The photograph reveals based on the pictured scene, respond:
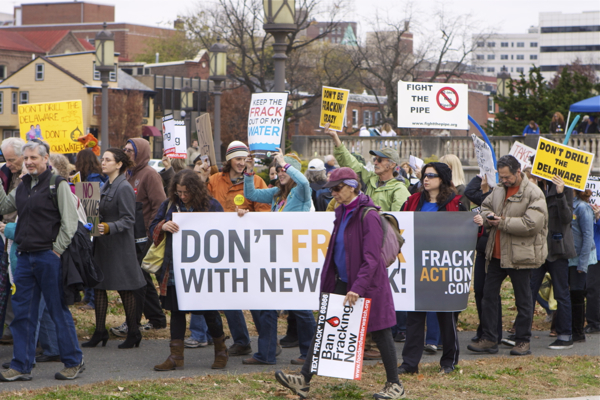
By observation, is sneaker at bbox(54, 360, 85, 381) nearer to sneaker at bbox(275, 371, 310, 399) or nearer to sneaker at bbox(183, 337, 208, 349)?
sneaker at bbox(183, 337, 208, 349)

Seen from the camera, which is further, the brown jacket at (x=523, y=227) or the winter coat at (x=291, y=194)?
the brown jacket at (x=523, y=227)

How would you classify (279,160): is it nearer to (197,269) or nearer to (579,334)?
(197,269)

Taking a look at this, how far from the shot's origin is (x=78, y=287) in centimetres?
684

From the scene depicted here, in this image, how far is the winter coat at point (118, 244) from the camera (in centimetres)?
784

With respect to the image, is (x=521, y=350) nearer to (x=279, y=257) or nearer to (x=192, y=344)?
(x=279, y=257)

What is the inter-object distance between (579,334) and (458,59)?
49.7m

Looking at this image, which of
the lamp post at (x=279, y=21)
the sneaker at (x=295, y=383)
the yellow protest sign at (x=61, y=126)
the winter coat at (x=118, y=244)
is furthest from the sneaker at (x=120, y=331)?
the yellow protest sign at (x=61, y=126)

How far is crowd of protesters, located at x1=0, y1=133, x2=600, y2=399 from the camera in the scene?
618 cm

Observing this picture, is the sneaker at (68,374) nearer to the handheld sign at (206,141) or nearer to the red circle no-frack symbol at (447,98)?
the handheld sign at (206,141)

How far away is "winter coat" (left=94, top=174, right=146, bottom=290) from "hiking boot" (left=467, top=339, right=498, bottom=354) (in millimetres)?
3520

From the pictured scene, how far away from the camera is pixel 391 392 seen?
612 centimetres

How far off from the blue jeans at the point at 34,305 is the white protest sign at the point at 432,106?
691 cm

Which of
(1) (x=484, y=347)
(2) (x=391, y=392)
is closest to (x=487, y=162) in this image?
(1) (x=484, y=347)

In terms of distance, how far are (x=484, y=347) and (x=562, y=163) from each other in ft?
7.11
